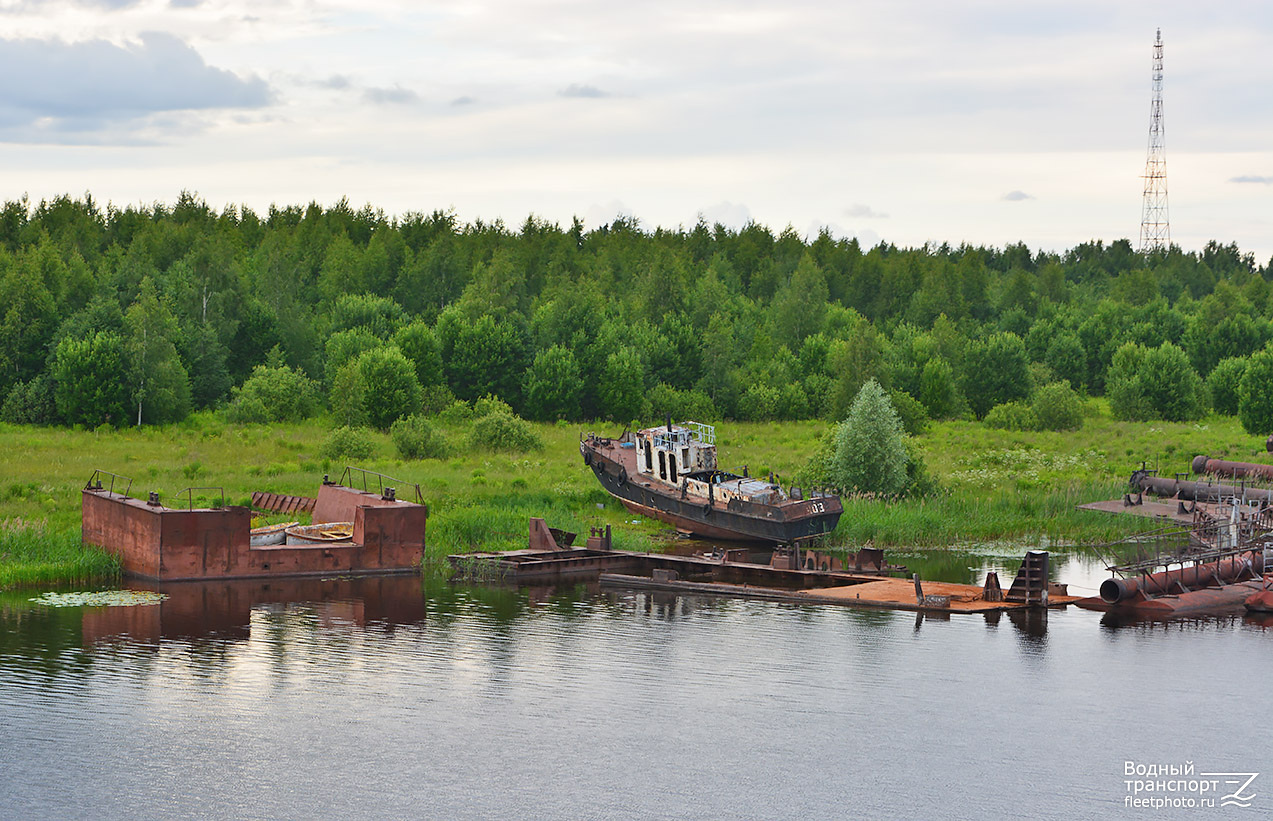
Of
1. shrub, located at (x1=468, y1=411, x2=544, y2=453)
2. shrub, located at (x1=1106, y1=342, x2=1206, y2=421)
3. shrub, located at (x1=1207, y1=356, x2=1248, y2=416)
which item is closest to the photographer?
shrub, located at (x1=468, y1=411, x2=544, y2=453)

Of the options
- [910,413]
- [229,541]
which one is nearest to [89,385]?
[229,541]

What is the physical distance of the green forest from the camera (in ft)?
321

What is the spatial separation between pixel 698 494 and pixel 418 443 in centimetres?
2364

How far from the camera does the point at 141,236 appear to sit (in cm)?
13175

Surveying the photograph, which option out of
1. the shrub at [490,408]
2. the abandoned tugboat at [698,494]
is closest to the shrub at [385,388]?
the shrub at [490,408]

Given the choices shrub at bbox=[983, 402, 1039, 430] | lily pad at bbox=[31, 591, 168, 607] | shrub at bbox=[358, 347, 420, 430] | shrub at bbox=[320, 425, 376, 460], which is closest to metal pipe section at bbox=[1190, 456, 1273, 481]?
shrub at bbox=[983, 402, 1039, 430]

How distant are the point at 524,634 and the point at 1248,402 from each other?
260 feet

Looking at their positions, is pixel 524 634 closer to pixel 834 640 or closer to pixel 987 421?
pixel 834 640

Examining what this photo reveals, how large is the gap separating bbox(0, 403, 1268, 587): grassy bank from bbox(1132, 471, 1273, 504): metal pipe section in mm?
1424

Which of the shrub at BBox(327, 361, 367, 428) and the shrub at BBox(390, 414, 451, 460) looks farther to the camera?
the shrub at BBox(327, 361, 367, 428)

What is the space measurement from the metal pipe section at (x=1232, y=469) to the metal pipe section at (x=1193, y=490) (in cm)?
607

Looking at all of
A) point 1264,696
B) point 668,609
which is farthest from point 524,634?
point 1264,696

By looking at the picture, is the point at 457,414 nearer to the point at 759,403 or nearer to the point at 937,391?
the point at 759,403

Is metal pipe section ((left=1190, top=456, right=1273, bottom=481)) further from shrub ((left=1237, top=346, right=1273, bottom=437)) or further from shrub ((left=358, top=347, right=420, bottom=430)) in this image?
shrub ((left=358, top=347, right=420, bottom=430))
